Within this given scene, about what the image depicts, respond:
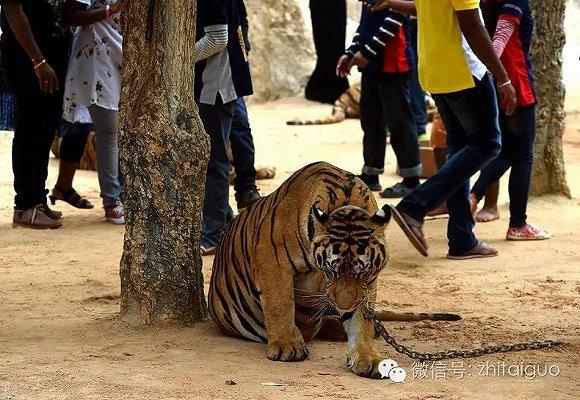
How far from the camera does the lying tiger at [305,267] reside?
4.37m

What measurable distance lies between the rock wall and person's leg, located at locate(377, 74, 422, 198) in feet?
25.8

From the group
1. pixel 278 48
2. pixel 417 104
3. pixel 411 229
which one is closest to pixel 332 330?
pixel 411 229

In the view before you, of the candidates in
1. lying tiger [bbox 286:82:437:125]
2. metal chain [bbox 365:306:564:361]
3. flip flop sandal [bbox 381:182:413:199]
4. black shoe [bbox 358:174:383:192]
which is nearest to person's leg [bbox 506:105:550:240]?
flip flop sandal [bbox 381:182:413:199]

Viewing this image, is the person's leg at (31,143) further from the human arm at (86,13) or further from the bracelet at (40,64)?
the human arm at (86,13)

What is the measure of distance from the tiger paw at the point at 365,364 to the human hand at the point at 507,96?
2.59 meters

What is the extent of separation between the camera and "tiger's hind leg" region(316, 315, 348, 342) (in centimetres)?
501

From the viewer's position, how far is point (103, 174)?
26.8 ft

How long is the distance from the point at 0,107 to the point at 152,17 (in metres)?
3.14

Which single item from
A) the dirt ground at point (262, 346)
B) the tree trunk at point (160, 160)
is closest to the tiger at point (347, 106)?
the dirt ground at point (262, 346)

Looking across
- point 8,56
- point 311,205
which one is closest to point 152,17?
point 311,205

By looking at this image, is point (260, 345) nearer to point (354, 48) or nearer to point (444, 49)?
point (444, 49)

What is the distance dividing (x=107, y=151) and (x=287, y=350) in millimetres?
3822

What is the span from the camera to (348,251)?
434cm

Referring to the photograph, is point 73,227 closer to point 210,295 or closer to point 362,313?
point 210,295
